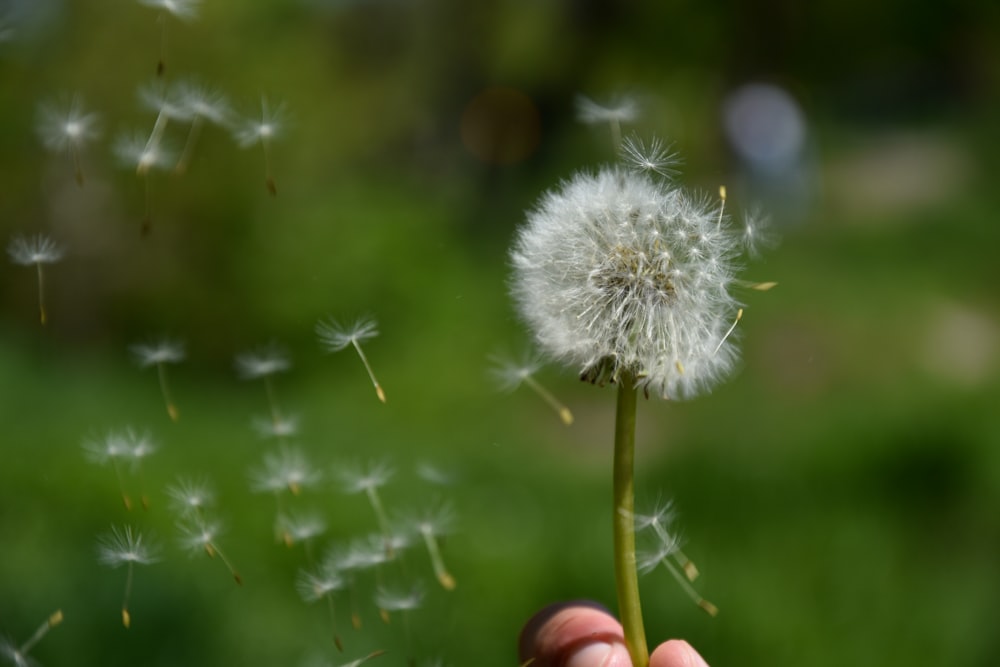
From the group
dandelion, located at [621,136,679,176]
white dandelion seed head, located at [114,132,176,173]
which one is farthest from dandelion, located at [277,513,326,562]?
dandelion, located at [621,136,679,176]

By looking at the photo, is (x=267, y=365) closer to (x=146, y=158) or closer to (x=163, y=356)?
(x=163, y=356)

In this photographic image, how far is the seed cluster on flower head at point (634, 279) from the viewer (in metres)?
0.96

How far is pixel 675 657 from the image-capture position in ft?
3.49

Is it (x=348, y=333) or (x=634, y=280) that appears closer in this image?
(x=634, y=280)

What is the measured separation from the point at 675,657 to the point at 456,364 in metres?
4.45

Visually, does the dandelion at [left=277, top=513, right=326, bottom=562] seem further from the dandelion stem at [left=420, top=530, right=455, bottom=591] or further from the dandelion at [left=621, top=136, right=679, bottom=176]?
the dandelion at [left=621, top=136, right=679, bottom=176]

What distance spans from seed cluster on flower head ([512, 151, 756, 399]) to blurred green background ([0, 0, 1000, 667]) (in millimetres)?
148

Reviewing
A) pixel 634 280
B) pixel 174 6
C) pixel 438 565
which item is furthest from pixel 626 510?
pixel 438 565

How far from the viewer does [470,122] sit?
11.3 m

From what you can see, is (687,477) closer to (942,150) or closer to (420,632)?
(420,632)

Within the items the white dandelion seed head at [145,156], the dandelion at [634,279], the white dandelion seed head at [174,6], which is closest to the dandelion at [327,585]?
the dandelion at [634,279]

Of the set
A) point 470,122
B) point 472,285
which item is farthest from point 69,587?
point 470,122

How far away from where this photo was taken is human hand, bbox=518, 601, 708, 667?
1072 mm

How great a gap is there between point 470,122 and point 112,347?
634 centimetres
